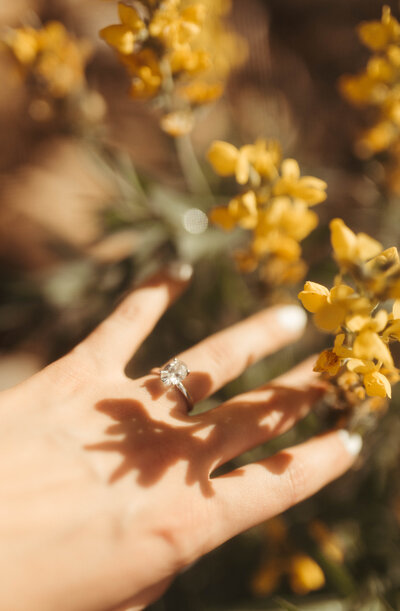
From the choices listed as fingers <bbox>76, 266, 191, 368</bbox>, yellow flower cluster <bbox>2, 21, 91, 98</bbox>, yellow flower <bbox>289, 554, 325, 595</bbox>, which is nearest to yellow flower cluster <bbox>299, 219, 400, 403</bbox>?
fingers <bbox>76, 266, 191, 368</bbox>

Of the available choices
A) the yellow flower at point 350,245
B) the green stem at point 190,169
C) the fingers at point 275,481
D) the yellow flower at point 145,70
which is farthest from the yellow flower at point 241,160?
the fingers at point 275,481

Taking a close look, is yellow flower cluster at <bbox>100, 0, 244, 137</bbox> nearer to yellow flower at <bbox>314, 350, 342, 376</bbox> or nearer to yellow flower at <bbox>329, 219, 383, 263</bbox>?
yellow flower at <bbox>329, 219, 383, 263</bbox>

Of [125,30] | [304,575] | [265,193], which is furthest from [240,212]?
[304,575]

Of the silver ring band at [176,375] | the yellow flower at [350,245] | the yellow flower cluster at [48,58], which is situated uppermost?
the yellow flower cluster at [48,58]

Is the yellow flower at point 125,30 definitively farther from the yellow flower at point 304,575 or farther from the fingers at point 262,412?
the yellow flower at point 304,575

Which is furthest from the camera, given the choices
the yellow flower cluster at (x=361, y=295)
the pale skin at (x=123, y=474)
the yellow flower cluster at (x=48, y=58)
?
the yellow flower cluster at (x=48, y=58)

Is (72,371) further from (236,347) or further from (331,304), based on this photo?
(331,304)
